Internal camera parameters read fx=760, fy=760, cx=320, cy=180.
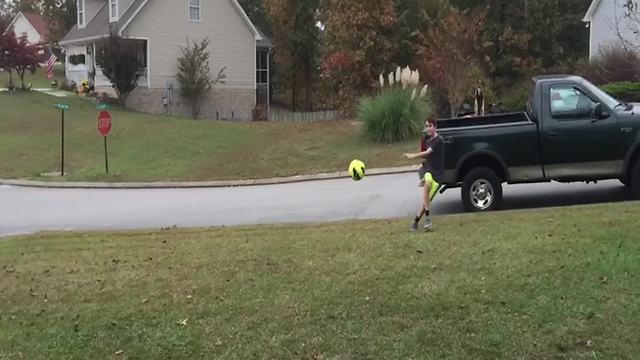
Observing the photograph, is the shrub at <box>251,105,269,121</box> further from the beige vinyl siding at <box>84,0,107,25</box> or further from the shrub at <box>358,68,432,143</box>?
the shrub at <box>358,68,432,143</box>

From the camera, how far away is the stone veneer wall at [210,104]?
39938mm

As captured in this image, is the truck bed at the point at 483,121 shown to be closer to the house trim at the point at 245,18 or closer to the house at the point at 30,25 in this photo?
the house trim at the point at 245,18

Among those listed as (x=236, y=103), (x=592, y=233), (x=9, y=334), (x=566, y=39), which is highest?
(x=566, y=39)

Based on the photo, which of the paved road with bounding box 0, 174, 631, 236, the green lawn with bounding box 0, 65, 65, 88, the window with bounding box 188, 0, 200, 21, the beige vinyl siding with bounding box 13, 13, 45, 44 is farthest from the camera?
the beige vinyl siding with bounding box 13, 13, 45, 44

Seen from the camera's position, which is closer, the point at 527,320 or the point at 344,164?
the point at 527,320

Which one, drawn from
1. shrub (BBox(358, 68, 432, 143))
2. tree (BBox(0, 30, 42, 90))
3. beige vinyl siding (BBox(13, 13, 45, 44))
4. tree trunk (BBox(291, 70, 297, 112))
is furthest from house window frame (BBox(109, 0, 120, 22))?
beige vinyl siding (BBox(13, 13, 45, 44))

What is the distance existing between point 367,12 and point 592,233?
3230 cm

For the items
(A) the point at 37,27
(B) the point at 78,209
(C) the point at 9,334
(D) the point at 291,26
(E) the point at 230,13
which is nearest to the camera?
(C) the point at 9,334

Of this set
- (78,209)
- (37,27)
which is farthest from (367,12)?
(37,27)

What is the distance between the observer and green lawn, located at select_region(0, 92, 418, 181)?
21.0 meters

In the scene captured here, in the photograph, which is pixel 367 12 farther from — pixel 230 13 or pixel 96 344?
pixel 96 344

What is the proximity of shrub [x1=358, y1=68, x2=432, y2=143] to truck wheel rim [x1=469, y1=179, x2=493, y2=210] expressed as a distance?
10.4 m

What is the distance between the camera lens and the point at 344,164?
795 inches

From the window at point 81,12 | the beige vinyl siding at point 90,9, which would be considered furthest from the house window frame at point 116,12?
the window at point 81,12
